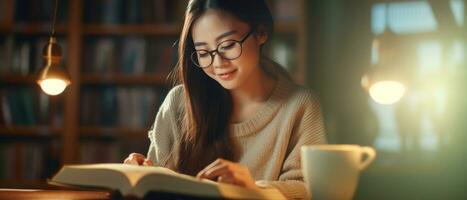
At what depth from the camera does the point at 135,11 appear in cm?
274

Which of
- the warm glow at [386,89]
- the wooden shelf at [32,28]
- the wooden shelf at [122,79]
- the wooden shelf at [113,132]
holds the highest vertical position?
the wooden shelf at [32,28]

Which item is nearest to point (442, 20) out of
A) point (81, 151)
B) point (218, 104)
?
point (218, 104)

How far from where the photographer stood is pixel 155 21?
8.98 ft

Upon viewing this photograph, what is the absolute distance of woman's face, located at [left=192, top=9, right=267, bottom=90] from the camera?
122 centimetres

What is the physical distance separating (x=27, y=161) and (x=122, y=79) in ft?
2.19

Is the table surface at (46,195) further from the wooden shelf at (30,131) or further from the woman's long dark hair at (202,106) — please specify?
the wooden shelf at (30,131)

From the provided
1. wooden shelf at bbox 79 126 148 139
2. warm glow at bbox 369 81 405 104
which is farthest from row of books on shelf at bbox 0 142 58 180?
warm glow at bbox 369 81 405 104

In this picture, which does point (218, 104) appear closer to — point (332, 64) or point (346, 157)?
point (346, 157)

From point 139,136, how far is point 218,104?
1.41 m

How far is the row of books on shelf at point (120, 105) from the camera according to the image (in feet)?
8.99

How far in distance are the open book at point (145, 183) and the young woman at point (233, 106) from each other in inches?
10.5

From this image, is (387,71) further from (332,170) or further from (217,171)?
(217,171)

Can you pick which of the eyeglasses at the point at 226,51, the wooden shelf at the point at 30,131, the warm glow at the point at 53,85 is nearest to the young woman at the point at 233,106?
the eyeglasses at the point at 226,51

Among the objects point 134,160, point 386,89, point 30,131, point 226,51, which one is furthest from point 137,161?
point 30,131
